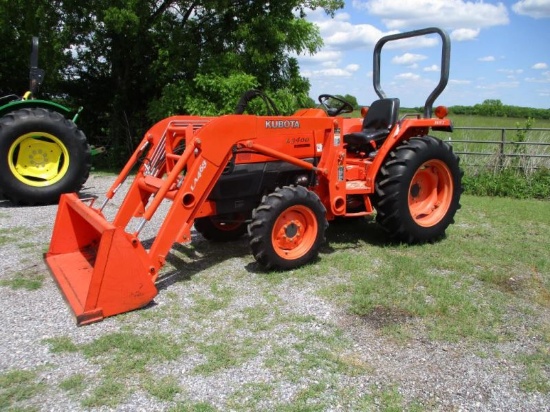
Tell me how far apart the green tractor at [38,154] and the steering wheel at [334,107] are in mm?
3534

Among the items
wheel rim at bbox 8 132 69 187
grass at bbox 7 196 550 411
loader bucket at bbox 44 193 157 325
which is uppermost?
wheel rim at bbox 8 132 69 187

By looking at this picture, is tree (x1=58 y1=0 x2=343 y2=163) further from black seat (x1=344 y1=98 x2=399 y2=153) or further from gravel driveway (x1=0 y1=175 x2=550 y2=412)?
gravel driveway (x1=0 y1=175 x2=550 y2=412)

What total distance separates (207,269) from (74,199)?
1.31 m

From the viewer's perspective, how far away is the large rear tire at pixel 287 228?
4.29m

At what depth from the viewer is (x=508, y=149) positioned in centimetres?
1017

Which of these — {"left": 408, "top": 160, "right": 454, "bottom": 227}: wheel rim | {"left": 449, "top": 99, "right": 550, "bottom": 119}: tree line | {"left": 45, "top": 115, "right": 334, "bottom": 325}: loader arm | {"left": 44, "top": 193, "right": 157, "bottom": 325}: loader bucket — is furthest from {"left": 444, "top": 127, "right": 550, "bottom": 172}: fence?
{"left": 449, "top": 99, "right": 550, "bottom": 119}: tree line

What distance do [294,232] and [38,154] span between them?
15.0 ft

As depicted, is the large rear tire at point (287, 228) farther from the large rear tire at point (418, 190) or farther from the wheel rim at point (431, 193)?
the wheel rim at point (431, 193)

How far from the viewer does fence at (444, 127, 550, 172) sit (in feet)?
32.2

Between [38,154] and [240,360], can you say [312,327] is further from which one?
[38,154]

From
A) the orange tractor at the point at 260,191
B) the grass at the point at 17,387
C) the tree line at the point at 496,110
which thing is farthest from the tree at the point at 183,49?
the tree line at the point at 496,110

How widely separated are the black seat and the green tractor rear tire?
3948 millimetres

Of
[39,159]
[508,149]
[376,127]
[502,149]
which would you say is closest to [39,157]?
[39,159]

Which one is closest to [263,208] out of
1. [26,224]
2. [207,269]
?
[207,269]
